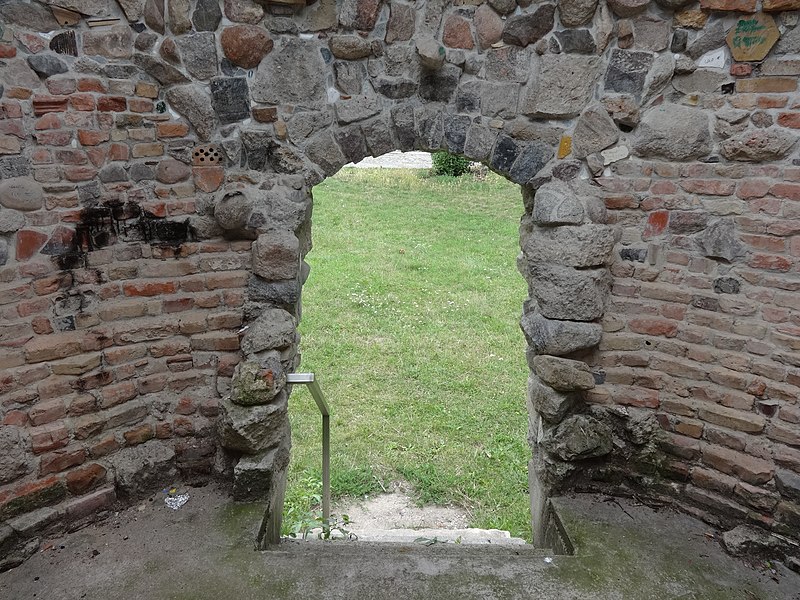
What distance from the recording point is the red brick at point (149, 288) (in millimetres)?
3006

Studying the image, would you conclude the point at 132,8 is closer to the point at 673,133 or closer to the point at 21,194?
the point at 21,194

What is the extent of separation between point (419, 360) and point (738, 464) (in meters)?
3.96

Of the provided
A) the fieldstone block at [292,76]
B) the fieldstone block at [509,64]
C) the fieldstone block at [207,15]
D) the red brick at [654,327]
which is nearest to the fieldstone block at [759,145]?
the red brick at [654,327]


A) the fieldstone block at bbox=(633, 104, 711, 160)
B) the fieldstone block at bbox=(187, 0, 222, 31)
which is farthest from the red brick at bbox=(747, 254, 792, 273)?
the fieldstone block at bbox=(187, 0, 222, 31)

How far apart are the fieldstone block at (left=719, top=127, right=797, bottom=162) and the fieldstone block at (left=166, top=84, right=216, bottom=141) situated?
2.46 m

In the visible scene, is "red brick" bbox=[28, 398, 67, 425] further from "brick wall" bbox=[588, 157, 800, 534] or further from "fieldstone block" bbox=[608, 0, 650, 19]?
"fieldstone block" bbox=[608, 0, 650, 19]

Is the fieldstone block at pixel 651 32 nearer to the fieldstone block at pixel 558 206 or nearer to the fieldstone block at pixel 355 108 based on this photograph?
the fieldstone block at pixel 558 206

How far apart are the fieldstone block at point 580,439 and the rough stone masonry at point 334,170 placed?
0.04ft

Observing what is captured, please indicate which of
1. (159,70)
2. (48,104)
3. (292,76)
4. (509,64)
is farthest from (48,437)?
(509,64)

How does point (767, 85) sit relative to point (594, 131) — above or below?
above

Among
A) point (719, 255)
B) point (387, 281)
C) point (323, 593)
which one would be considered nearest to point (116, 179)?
point (323, 593)

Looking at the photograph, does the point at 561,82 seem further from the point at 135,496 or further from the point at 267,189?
the point at 135,496

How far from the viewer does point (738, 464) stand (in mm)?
2930

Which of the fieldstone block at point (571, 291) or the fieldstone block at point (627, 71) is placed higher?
the fieldstone block at point (627, 71)
